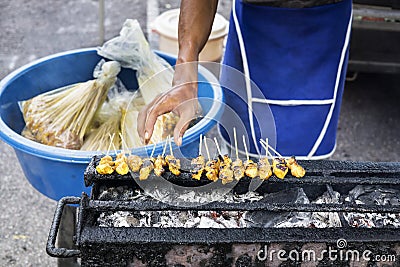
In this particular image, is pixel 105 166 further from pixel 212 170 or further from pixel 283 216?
pixel 283 216

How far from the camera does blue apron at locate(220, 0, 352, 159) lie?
2.42m

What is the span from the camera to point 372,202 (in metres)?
1.74

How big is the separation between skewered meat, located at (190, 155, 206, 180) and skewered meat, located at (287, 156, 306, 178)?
314mm

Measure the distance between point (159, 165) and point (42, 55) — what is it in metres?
4.11

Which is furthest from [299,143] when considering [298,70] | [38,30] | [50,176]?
[38,30]

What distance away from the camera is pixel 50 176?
215 centimetres

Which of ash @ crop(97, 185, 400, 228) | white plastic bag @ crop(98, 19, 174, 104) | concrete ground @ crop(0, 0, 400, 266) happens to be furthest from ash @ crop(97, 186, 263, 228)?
concrete ground @ crop(0, 0, 400, 266)

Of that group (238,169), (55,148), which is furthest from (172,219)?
(55,148)

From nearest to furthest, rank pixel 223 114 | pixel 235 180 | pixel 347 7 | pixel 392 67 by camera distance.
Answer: pixel 235 180
pixel 223 114
pixel 347 7
pixel 392 67

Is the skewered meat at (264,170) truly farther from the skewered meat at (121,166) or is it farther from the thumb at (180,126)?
the skewered meat at (121,166)

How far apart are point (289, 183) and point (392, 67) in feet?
10.5

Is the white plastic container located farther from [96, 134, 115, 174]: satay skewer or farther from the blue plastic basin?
[96, 134, 115, 174]: satay skewer

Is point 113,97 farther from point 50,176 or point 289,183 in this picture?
point 289,183

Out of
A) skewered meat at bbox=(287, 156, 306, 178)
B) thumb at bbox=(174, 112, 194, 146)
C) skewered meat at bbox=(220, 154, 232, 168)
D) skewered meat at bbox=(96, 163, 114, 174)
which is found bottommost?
skewered meat at bbox=(287, 156, 306, 178)
